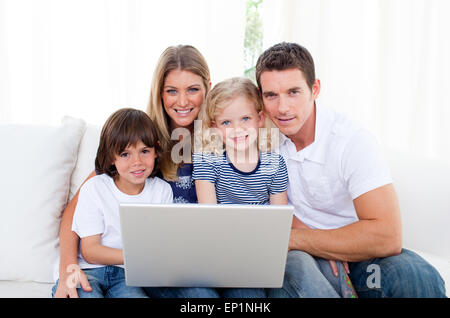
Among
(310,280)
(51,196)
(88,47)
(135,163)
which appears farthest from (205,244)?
(88,47)

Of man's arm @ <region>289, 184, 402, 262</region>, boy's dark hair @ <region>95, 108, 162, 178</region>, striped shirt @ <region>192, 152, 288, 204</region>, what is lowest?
man's arm @ <region>289, 184, 402, 262</region>

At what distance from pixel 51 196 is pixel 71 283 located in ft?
1.21

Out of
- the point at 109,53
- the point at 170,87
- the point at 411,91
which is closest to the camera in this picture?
the point at 170,87

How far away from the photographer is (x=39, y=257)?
1414 millimetres

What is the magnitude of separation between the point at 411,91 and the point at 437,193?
3.89 feet

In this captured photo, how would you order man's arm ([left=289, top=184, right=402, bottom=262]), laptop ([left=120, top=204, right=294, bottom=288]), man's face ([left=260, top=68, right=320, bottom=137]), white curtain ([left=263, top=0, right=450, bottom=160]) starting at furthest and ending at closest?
white curtain ([left=263, top=0, right=450, bottom=160]) → man's face ([left=260, top=68, right=320, bottom=137]) → man's arm ([left=289, top=184, right=402, bottom=262]) → laptop ([left=120, top=204, right=294, bottom=288])

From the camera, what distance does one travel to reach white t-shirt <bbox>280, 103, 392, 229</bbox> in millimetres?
1319

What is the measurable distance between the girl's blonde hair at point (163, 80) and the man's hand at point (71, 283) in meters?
0.42

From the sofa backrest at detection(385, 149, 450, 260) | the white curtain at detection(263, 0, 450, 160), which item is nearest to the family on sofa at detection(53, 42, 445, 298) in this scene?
the sofa backrest at detection(385, 149, 450, 260)

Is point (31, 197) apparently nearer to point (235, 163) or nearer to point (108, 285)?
point (108, 285)

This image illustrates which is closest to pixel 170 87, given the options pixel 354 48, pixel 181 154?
pixel 181 154

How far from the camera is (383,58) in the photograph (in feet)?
8.43

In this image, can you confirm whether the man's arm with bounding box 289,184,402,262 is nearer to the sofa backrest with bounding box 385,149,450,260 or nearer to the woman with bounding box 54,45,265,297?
the sofa backrest with bounding box 385,149,450,260

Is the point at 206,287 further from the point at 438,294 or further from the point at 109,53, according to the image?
the point at 109,53
